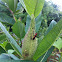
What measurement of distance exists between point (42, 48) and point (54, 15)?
575 centimetres

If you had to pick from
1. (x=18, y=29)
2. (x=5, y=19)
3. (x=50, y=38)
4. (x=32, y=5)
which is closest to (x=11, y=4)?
(x=5, y=19)

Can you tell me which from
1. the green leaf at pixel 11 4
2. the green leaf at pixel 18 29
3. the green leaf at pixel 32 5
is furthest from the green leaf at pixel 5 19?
the green leaf at pixel 32 5

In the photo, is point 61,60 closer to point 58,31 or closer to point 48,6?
point 58,31

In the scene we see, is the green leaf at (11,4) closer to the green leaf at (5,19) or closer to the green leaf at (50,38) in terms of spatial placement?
the green leaf at (5,19)

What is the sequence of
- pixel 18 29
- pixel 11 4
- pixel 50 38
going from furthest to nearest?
1. pixel 11 4
2. pixel 18 29
3. pixel 50 38

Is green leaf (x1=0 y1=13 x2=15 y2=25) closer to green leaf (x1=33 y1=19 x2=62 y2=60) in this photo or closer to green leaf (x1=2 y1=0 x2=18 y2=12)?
green leaf (x1=2 y1=0 x2=18 y2=12)

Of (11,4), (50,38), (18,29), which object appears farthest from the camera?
(11,4)

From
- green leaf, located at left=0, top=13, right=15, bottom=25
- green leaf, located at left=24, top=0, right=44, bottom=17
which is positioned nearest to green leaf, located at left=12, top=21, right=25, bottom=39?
green leaf, located at left=0, top=13, right=15, bottom=25

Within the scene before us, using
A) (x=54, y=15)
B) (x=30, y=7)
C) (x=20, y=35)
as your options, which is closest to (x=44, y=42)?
(x=30, y=7)

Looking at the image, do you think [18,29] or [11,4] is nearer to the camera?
[18,29]

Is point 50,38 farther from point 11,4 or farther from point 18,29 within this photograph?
point 11,4

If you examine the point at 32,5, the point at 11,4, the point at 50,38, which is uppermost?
the point at 11,4

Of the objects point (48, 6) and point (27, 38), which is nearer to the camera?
point (27, 38)

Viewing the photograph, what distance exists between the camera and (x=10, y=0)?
3.09ft
